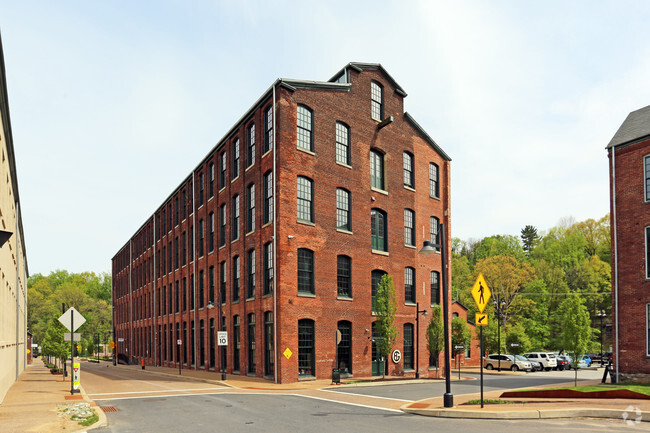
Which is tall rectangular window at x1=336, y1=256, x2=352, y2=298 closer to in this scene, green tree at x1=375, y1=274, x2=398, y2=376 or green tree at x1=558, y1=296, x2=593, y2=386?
green tree at x1=375, y1=274, x2=398, y2=376

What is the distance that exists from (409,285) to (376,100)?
13078 mm

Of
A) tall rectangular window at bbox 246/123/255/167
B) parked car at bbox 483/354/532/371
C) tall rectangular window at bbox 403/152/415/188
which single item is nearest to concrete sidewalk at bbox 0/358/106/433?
tall rectangular window at bbox 246/123/255/167

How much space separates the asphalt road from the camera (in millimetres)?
14109

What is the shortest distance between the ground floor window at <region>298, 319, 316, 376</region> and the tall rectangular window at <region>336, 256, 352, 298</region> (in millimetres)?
3383

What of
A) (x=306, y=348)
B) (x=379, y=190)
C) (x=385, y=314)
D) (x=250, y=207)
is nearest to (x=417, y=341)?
(x=385, y=314)

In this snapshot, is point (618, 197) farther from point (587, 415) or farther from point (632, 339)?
point (587, 415)

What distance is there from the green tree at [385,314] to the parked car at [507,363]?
1876 centimetres

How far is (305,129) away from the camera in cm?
3388

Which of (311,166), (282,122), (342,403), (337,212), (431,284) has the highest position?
(282,122)

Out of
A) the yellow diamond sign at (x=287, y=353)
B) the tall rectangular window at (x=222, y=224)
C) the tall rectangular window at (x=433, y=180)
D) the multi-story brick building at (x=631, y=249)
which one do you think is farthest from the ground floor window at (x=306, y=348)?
the tall rectangular window at (x=433, y=180)

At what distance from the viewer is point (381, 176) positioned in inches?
1521

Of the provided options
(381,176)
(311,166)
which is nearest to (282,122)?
(311,166)

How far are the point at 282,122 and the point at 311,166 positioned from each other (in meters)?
3.23

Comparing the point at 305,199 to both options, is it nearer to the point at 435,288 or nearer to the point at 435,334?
the point at 435,334
